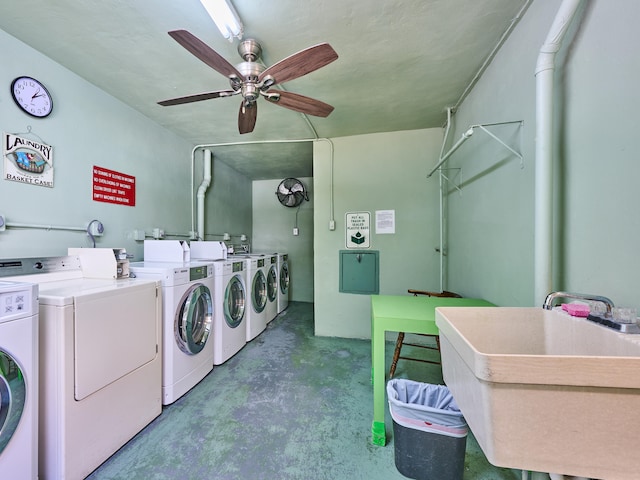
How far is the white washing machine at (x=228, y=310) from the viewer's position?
2354mm

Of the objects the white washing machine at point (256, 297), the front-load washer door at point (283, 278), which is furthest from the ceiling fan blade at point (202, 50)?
the front-load washer door at point (283, 278)

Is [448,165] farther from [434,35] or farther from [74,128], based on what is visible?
[74,128]

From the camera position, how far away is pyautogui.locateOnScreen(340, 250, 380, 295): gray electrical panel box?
2.99 m

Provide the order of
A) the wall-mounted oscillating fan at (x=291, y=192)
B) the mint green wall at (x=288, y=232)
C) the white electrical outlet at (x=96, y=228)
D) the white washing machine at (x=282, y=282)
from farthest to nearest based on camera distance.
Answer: the mint green wall at (x=288, y=232), the wall-mounted oscillating fan at (x=291, y=192), the white washing machine at (x=282, y=282), the white electrical outlet at (x=96, y=228)

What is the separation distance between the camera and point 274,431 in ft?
5.14

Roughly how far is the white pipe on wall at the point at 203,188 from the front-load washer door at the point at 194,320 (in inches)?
55.4

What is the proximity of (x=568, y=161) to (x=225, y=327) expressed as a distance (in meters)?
2.70

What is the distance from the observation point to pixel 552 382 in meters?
0.57

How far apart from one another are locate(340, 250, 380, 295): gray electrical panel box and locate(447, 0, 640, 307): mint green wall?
51.7 inches

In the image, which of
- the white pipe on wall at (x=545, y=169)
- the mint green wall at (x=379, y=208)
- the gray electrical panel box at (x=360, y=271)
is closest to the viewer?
the white pipe on wall at (x=545, y=169)

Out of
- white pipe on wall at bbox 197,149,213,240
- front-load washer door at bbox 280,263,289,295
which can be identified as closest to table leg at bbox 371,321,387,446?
front-load washer door at bbox 280,263,289,295

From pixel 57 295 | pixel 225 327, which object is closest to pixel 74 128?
pixel 57 295

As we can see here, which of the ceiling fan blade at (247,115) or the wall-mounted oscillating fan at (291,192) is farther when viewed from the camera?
the wall-mounted oscillating fan at (291,192)

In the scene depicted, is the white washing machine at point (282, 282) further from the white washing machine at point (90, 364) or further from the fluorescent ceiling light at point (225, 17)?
the fluorescent ceiling light at point (225, 17)
